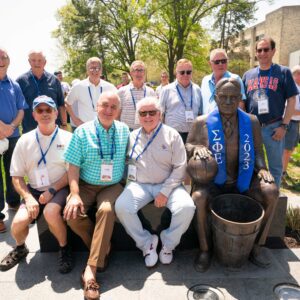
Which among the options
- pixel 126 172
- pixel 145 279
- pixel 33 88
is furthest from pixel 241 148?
pixel 33 88

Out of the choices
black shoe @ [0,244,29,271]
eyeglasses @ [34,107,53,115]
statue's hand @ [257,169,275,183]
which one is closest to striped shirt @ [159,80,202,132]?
statue's hand @ [257,169,275,183]

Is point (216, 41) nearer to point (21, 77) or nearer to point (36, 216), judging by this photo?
point (21, 77)

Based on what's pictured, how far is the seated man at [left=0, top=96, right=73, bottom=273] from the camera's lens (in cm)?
308

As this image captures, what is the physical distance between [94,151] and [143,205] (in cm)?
77

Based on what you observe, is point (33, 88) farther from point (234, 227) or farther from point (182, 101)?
point (234, 227)

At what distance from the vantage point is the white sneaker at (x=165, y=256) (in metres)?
3.13

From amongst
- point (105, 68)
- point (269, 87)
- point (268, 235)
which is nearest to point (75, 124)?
point (269, 87)

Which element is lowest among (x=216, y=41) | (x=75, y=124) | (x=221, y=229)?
(x=221, y=229)

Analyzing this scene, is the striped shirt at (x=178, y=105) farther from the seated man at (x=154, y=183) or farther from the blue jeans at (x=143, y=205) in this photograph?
the blue jeans at (x=143, y=205)

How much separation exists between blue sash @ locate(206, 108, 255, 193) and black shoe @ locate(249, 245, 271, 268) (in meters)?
0.64

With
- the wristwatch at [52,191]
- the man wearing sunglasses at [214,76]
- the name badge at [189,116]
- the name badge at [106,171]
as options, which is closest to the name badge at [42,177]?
the wristwatch at [52,191]

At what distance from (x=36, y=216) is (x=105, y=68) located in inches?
952

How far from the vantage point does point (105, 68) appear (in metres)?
25.8

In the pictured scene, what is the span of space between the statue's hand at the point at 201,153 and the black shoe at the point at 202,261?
1.02 metres
